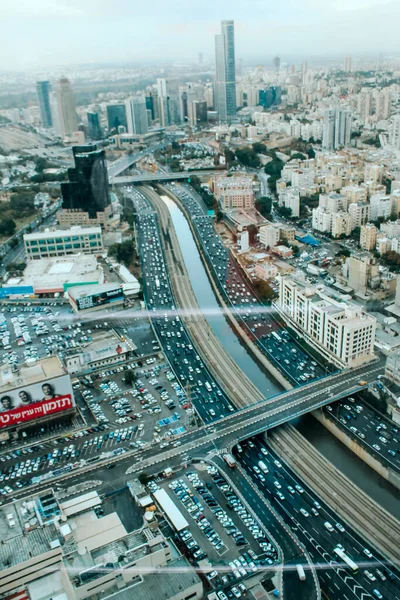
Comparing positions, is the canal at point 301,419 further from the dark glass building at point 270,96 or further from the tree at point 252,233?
the dark glass building at point 270,96

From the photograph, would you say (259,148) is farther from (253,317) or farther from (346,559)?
(346,559)

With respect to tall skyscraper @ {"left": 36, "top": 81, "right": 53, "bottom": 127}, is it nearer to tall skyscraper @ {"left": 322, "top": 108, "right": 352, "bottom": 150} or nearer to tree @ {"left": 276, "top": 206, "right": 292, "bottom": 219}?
tall skyscraper @ {"left": 322, "top": 108, "right": 352, "bottom": 150}

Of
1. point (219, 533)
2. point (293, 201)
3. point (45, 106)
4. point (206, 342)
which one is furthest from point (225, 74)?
point (219, 533)

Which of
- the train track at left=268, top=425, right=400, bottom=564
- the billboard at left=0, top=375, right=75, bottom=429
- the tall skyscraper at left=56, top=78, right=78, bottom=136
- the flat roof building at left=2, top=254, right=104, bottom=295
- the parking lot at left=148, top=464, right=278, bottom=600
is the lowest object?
the train track at left=268, top=425, right=400, bottom=564

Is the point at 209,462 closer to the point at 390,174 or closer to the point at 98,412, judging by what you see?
the point at 98,412

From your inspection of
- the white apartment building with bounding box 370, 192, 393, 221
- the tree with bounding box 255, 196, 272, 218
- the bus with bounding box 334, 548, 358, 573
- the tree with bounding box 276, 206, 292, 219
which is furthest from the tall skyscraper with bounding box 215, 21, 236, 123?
the bus with bounding box 334, 548, 358, 573
